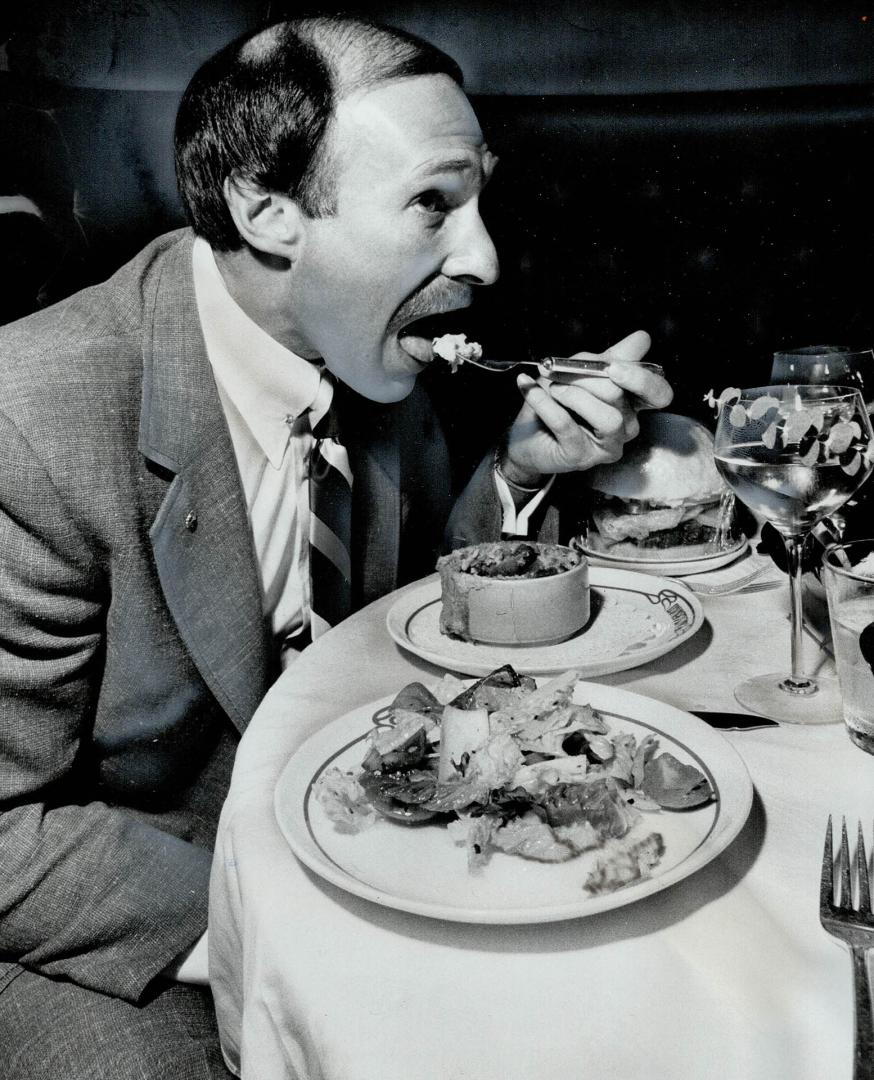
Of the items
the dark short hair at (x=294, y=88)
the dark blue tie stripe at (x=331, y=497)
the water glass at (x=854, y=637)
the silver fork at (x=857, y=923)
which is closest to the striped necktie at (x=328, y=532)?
the dark blue tie stripe at (x=331, y=497)

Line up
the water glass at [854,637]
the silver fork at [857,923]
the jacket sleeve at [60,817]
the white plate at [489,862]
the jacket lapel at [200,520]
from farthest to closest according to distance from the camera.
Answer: the jacket lapel at [200,520], the jacket sleeve at [60,817], the water glass at [854,637], the white plate at [489,862], the silver fork at [857,923]

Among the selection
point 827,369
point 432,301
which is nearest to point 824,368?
point 827,369

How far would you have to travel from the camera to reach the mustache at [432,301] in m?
1.47

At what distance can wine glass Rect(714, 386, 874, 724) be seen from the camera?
887mm

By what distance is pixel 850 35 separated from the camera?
2.19 m

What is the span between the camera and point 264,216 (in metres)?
1.44

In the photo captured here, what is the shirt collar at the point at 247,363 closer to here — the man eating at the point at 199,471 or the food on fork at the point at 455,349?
the man eating at the point at 199,471

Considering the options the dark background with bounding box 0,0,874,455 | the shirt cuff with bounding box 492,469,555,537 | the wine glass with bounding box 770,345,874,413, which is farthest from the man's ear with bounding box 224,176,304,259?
the wine glass with bounding box 770,345,874,413

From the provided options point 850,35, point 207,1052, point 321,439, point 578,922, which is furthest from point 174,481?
point 850,35

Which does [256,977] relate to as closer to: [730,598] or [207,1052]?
[207,1052]

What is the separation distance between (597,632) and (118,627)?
65 centimetres

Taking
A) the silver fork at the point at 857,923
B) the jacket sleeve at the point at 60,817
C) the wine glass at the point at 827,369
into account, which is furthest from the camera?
the wine glass at the point at 827,369

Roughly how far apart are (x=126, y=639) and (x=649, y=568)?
761 mm

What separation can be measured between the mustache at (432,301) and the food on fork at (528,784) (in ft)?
2.79
